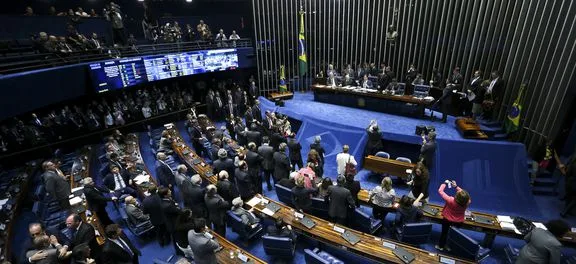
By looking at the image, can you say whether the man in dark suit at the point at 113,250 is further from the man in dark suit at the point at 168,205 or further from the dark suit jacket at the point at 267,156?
the dark suit jacket at the point at 267,156

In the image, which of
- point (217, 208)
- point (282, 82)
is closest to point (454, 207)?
point (217, 208)

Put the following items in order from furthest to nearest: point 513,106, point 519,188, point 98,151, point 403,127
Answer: point 98,151, point 403,127, point 513,106, point 519,188

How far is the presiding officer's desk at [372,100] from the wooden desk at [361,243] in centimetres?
712

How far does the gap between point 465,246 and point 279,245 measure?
10.2 ft

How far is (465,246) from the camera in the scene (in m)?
5.00

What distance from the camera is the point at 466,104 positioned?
35.1ft

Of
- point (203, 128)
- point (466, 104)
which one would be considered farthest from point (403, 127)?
point (203, 128)

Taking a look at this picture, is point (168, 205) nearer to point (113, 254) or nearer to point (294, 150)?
point (113, 254)

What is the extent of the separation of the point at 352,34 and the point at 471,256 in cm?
1275

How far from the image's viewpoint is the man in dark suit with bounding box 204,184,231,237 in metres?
5.47

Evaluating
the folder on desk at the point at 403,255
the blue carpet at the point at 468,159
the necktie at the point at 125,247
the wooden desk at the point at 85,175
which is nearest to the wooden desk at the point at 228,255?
the necktie at the point at 125,247

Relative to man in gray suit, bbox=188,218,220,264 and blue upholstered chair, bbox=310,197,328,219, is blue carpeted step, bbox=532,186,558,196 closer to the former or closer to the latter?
blue upholstered chair, bbox=310,197,328,219

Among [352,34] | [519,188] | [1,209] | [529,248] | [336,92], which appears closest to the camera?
[529,248]

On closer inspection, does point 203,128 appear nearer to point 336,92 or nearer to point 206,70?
point 206,70
